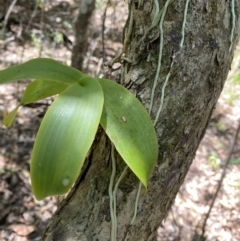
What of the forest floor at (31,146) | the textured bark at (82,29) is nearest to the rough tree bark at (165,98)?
the forest floor at (31,146)

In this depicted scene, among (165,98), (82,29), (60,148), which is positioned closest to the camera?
(60,148)

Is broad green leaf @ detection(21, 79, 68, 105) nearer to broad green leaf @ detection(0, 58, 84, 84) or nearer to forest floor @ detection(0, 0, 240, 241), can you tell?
broad green leaf @ detection(0, 58, 84, 84)

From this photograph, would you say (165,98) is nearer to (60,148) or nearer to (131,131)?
(131,131)

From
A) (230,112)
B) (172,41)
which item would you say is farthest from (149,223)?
(230,112)

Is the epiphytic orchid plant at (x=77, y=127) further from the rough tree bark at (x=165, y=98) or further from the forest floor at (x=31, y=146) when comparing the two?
the forest floor at (x=31, y=146)

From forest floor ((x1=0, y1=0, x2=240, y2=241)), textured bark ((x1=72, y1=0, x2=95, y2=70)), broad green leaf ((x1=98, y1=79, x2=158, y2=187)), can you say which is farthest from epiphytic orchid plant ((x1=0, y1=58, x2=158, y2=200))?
textured bark ((x1=72, y1=0, x2=95, y2=70))

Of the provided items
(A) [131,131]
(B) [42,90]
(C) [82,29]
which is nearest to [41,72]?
(B) [42,90]
